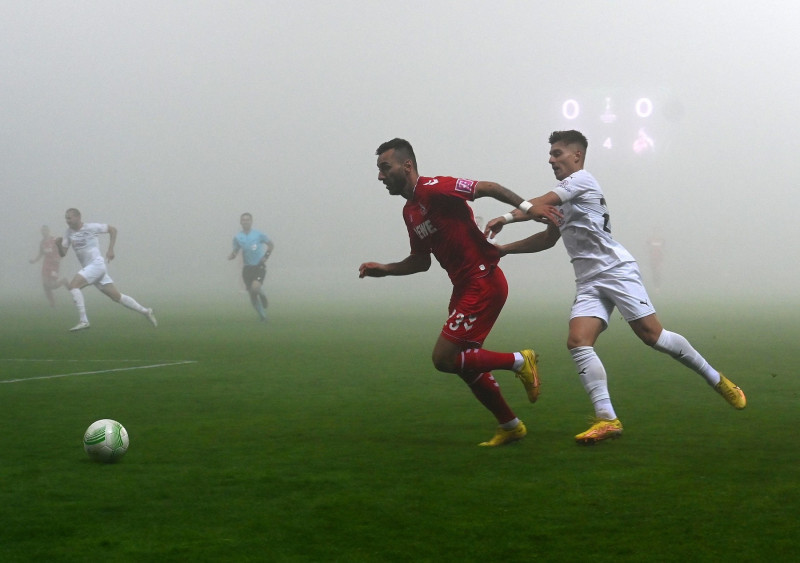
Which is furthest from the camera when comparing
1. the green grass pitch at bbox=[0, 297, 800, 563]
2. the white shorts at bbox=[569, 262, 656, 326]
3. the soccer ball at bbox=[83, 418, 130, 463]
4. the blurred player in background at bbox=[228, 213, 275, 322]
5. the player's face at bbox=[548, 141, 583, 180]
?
the blurred player in background at bbox=[228, 213, 275, 322]

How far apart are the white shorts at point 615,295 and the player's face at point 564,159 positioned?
2.29ft

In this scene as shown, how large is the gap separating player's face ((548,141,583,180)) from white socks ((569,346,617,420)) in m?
1.17

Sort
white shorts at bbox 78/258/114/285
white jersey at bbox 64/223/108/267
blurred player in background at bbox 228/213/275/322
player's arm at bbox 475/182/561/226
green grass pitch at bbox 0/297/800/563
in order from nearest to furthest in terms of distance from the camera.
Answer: green grass pitch at bbox 0/297/800/563 < player's arm at bbox 475/182/561/226 < white shorts at bbox 78/258/114/285 < white jersey at bbox 64/223/108/267 < blurred player in background at bbox 228/213/275/322

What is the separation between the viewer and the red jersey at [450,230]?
21.9 ft

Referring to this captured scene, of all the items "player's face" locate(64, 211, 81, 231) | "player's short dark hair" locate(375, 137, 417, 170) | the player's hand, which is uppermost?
"player's short dark hair" locate(375, 137, 417, 170)

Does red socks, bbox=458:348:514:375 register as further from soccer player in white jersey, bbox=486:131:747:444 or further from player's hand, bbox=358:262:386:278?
player's hand, bbox=358:262:386:278

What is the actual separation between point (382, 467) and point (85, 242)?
13381 mm

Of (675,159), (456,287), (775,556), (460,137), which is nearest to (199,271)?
(460,137)

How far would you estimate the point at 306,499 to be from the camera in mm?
5117

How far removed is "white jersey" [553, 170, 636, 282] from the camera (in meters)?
6.95

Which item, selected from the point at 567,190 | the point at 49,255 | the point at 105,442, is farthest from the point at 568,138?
the point at 49,255

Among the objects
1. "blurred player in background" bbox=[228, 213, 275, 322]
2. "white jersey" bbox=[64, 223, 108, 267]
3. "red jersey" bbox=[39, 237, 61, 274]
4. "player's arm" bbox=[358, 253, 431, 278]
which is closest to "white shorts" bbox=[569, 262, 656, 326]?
"player's arm" bbox=[358, 253, 431, 278]

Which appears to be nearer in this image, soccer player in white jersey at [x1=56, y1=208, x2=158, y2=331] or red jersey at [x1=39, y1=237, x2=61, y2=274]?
soccer player in white jersey at [x1=56, y1=208, x2=158, y2=331]

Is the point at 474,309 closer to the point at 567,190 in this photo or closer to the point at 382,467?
the point at 567,190
